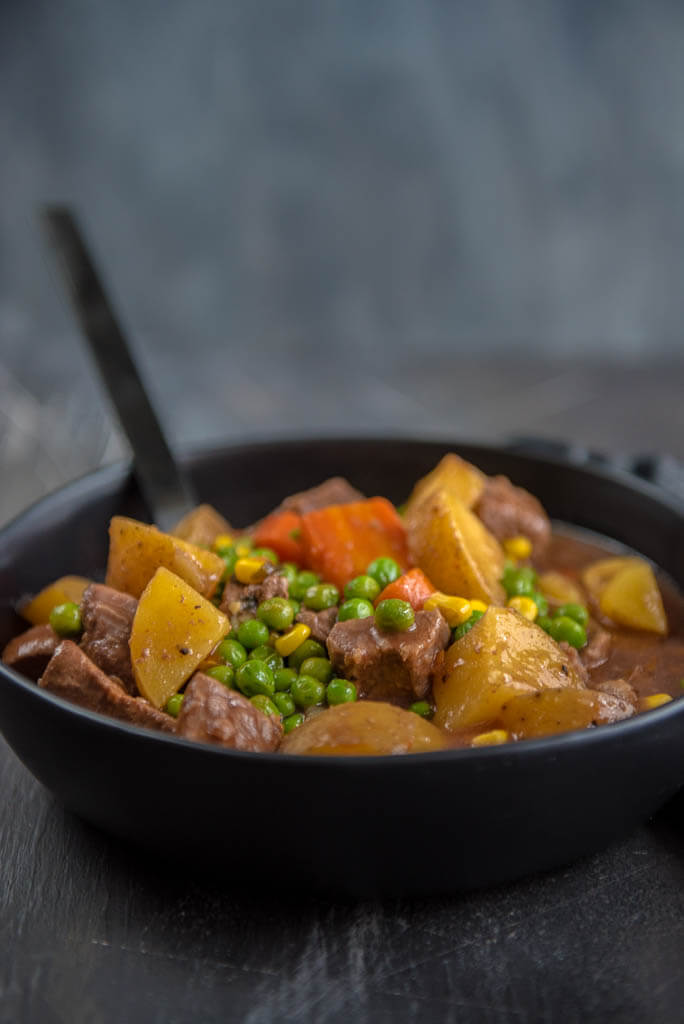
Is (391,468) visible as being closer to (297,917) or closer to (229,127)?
(297,917)

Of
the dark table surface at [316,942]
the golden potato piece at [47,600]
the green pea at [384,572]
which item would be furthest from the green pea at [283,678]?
the golden potato piece at [47,600]

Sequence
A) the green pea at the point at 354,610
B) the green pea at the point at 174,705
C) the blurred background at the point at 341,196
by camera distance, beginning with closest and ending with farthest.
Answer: the green pea at the point at 174,705, the green pea at the point at 354,610, the blurred background at the point at 341,196

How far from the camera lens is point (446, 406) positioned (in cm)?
727

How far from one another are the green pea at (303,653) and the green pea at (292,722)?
0.60 feet

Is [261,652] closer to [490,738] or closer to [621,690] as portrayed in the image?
[490,738]

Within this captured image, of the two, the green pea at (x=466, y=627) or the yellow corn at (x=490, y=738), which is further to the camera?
the green pea at (x=466, y=627)

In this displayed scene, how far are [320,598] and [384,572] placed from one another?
0.66 ft

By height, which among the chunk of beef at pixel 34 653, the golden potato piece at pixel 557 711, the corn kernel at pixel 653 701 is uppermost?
the chunk of beef at pixel 34 653

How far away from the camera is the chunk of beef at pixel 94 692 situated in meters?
2.61

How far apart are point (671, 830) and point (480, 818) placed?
747 millimetres

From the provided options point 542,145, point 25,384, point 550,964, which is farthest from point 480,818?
point 542,145

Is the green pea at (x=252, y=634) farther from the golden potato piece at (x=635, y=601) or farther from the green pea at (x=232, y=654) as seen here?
the golden potato piece at (x=635, y=601)

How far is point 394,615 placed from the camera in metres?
2.74

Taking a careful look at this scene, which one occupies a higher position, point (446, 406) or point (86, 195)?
point (86, 195)
